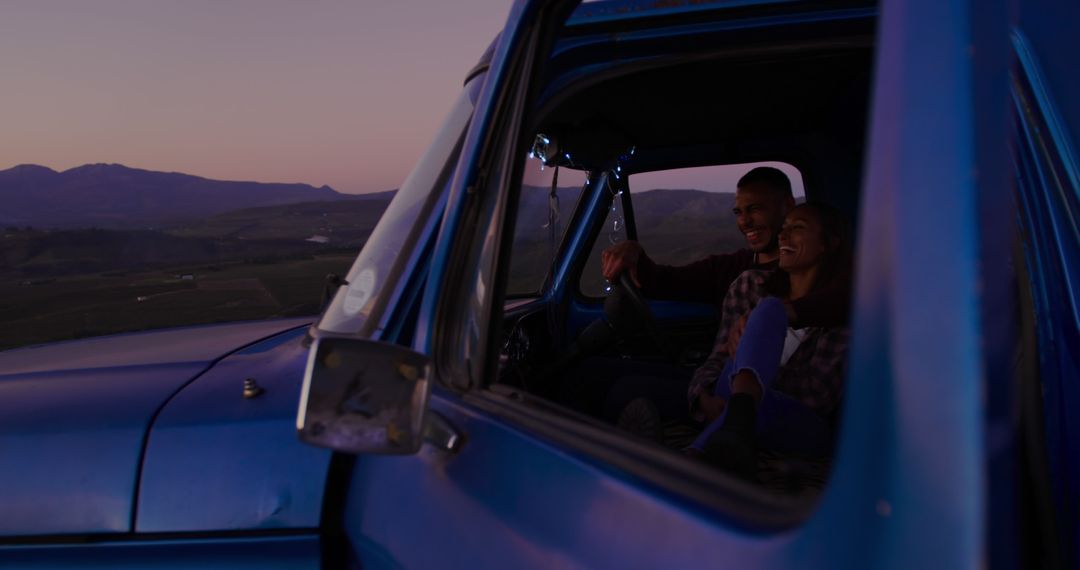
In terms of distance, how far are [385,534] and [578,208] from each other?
2.73 m

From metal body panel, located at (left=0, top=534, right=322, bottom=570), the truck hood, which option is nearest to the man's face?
the truck hood

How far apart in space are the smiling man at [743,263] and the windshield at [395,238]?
4.47 ft

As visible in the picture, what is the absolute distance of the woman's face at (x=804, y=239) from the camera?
8.84 ft

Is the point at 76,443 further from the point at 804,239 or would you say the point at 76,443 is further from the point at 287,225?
the point at 287,225

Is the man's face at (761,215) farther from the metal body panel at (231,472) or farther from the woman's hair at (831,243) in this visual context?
the metal body panel at (231,472)

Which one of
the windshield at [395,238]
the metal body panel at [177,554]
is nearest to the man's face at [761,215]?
the windshield at [395,238]

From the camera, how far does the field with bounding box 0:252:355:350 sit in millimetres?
10547

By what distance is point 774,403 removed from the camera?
2154mm

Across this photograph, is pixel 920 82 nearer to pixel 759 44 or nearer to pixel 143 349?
pixel 759 44

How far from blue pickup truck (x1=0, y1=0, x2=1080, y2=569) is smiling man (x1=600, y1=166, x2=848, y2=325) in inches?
27.5

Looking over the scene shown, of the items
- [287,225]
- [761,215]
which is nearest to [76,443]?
[761,215]

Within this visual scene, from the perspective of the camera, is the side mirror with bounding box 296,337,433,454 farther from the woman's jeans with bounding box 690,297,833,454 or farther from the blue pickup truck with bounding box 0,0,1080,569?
the woman's jeans with bounding box 690,297,833,454

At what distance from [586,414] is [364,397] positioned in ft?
2.20

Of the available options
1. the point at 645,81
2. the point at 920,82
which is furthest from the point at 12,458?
the point at 645,81
